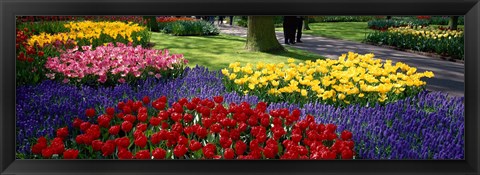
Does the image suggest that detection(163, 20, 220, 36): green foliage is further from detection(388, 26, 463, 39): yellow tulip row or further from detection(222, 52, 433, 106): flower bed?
detection(388, 26, 463, 39): yellow tulip row

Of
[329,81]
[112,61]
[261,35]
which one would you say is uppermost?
[261,35]

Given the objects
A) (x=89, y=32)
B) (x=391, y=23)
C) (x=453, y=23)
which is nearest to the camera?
(x=453, y=23)

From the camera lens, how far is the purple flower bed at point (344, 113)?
142 inches

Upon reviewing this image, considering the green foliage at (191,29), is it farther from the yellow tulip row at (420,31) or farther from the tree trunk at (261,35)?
the yellow tulip row at (420,31)

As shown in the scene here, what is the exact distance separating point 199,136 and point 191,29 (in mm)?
2478

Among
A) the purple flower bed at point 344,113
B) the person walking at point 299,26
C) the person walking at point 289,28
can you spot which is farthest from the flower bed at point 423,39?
the person walking at point 289,28

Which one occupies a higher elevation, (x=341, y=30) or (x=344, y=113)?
(x=341, y=30)

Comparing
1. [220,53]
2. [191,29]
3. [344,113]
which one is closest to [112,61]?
[191,29]

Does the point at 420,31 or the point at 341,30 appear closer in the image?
the point at 341,30

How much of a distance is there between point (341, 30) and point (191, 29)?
1.78 m

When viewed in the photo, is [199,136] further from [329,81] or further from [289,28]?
[329,81]

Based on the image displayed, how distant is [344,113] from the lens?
4.13 m
